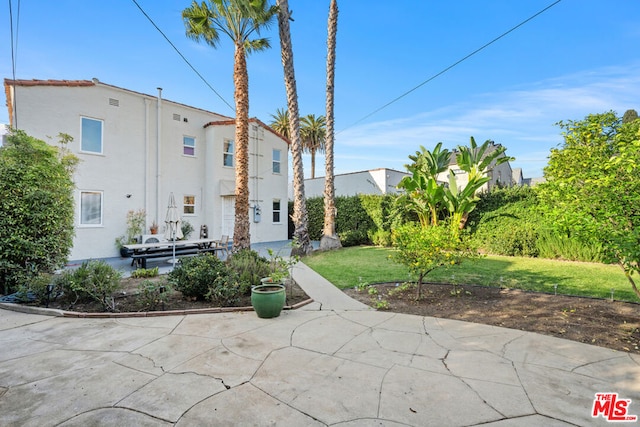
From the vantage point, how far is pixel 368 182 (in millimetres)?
24266

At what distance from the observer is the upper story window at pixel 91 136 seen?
1280 cm

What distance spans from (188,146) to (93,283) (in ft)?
37.1

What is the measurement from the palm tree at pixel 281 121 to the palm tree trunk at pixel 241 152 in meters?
22.0

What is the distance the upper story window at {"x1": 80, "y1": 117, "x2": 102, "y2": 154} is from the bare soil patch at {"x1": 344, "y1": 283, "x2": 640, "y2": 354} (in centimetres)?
1283

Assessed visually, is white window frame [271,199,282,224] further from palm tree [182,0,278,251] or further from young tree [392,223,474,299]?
young tree [392,223,474,299]

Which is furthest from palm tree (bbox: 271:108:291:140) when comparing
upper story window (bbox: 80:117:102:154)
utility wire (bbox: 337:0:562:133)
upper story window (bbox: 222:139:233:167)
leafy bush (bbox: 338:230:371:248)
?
upper story window (bbox: 80:117:102:154)

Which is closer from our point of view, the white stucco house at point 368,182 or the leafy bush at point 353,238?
the leafy bush at point 353,238

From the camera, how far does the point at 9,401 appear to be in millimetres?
2904

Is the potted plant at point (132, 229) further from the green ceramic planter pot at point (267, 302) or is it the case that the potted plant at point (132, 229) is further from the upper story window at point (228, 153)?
the green ceramic planter pot at point (267, 302)

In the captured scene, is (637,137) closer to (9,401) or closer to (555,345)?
(555,345)

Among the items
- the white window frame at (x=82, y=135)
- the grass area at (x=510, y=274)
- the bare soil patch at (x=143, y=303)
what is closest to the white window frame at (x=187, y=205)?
the white window frame at (x=82, y=135)

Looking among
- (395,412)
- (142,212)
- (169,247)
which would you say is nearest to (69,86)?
(142,212)

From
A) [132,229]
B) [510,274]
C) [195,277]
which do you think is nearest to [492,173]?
[510,274]

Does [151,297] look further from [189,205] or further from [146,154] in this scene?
[189,205]
